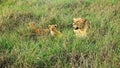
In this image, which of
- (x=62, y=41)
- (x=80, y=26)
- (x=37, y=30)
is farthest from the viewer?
(x=37, y=30)

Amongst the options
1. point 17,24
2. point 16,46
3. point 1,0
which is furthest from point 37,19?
point 1,0

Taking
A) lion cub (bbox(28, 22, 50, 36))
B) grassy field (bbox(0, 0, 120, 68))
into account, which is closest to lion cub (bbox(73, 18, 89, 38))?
grassy field (bbox(0, 0, 120, 68))

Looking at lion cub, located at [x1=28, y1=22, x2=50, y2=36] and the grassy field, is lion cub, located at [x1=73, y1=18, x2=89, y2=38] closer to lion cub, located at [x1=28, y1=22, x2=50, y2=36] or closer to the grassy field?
the grassy field

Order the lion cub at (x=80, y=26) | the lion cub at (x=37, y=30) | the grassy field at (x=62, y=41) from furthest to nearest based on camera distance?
the lion cub at (x=37, y=30) → the lion cub at (x=80, y=26) → the grassy field at (x=62, y=41)

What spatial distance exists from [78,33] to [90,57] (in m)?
1.17

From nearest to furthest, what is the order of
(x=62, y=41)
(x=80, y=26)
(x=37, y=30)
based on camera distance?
1. (x=62, y=41)
2. (x=80, y=26)
3. (x=37, y=30)

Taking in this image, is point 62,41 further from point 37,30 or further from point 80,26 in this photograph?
point 37,30

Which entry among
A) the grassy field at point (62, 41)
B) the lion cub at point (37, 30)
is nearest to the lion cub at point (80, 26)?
the grassy field at point (62, 41)

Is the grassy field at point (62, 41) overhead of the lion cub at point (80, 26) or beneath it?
beneath

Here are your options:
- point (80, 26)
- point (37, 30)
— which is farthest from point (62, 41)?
point (37, 30)

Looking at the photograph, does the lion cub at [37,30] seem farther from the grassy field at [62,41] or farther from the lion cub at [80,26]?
the lion cub at [80,26]

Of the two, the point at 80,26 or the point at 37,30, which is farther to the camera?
the point at 37,30

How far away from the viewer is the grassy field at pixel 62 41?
179 inches

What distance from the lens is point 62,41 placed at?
17.2ft
